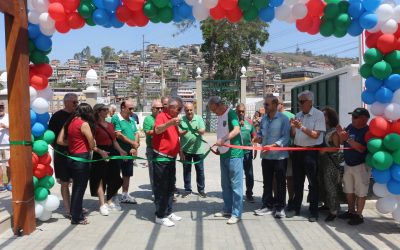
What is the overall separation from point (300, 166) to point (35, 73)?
13.0 ft

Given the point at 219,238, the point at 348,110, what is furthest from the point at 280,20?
the point at 348,110

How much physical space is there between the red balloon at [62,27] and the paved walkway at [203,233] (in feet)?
8.82

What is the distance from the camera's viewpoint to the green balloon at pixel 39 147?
5686mm

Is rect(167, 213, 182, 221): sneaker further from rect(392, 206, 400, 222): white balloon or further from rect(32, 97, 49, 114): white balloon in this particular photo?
rect(392, 206, 400, 222): white balloon

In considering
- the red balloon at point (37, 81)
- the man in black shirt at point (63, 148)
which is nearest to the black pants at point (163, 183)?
the man in black shirt at point (63, 148)

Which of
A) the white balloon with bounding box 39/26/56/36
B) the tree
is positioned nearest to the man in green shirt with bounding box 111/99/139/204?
the white balloon with bounding box 39/26/56/36

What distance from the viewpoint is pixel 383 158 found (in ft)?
17.4

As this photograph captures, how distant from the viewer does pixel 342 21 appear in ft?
17.6

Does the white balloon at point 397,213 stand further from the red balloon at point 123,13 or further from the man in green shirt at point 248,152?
the red balloon at point 123,13

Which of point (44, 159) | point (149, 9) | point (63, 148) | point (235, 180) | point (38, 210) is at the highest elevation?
point (149, 9)

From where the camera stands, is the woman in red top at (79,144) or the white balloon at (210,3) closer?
the white balloon at (210,3)

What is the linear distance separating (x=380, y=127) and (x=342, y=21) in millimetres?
1441

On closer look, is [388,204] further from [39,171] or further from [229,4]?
[39,171]

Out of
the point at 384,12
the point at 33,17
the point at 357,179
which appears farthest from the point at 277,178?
the point at 33,17
